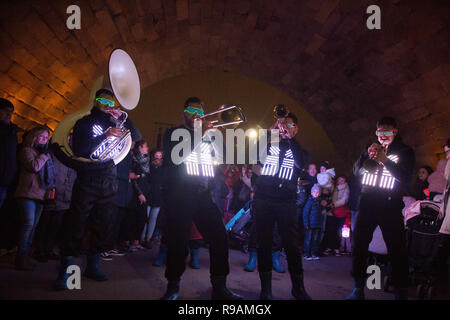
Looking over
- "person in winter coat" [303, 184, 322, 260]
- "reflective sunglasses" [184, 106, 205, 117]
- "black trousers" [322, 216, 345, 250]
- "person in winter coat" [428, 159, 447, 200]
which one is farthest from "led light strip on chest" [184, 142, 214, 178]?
"black trousers" [322, 216, 345, 250]

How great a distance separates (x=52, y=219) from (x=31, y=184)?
966 mm

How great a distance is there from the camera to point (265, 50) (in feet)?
26.2

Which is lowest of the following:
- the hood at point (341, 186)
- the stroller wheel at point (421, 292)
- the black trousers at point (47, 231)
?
the stroller wheel at point (421, 292)

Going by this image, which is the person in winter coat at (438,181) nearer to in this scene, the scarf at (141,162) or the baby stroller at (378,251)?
the baby stroller at (378,251)

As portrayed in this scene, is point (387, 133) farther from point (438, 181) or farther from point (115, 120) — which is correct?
point (438, 181)

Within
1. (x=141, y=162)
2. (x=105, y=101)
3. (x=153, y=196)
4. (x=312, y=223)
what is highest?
(x=105, y=101)

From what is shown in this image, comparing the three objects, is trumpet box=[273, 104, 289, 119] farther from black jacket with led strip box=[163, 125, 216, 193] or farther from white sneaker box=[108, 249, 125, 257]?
white sneaker box=[108, 249, 125, 257]

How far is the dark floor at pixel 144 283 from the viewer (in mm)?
3059

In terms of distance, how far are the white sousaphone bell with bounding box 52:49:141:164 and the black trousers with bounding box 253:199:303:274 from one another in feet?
6.32

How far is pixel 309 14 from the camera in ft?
20.7

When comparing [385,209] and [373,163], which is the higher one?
[373,163]

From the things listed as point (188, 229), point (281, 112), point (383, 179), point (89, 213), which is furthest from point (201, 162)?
point (383, 179)

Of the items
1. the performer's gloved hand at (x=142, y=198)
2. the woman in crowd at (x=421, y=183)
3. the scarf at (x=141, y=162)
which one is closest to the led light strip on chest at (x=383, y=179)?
the woman in crowd at (x=421, y=183)

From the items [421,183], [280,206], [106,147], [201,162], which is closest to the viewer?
[201,162]
